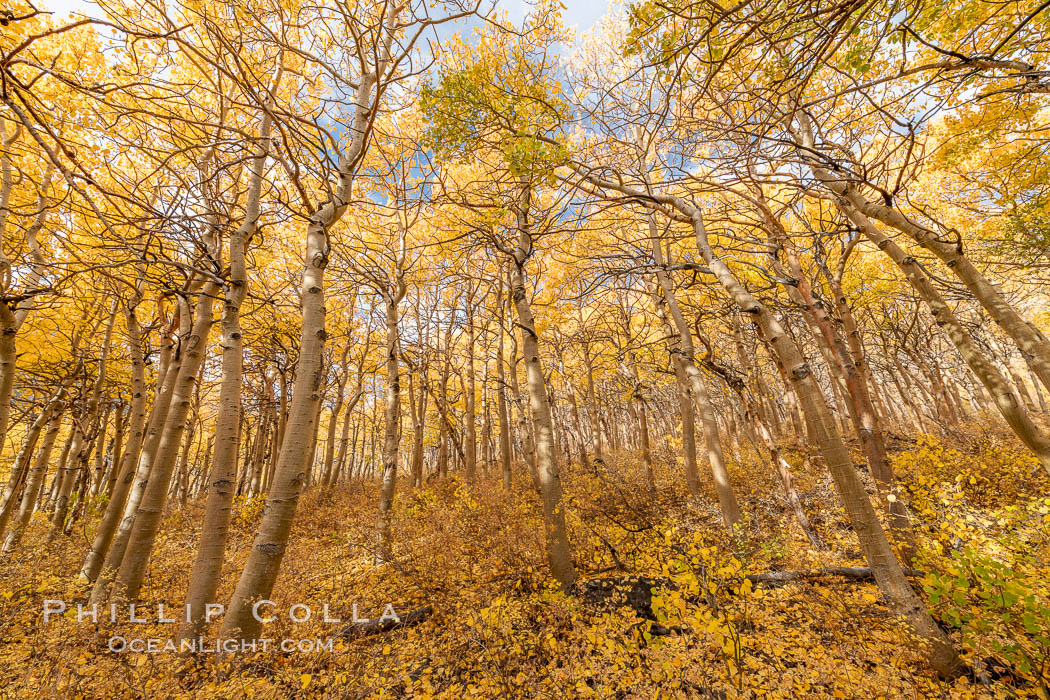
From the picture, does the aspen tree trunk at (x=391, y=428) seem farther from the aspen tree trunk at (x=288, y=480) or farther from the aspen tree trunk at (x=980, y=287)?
the aspen tree trunk at (x=980, y=287)

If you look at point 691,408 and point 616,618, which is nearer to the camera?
point 616,618

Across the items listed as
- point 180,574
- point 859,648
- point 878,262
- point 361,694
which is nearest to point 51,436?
point 180,574

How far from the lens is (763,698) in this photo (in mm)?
3102

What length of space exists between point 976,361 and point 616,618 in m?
4.62

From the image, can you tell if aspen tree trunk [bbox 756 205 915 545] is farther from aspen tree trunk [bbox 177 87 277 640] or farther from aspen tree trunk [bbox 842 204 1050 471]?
aspen tree trunk [bbox 177 87 277 640]

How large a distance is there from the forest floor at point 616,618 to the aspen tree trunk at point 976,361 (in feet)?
2.00

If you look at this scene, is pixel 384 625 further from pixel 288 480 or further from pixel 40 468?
pixel 40 468

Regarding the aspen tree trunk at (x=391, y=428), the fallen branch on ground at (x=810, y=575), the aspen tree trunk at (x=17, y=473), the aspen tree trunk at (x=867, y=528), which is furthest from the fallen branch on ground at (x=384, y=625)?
the aspen tree trunk at (x=17, y=473)

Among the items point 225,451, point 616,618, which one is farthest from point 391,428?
point 616,618

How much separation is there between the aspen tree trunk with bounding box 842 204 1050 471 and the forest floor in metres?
0.61

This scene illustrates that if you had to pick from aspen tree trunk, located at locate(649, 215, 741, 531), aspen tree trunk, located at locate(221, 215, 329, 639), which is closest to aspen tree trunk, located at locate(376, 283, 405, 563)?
aspen tree trunk, located at locate(221, 215, 329, 639)

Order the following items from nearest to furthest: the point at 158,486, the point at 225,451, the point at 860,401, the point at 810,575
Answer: the point at 225,451 → the point at 158,486 → the point at 810,575 → the point at 860,401

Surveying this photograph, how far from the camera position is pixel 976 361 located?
381 cm

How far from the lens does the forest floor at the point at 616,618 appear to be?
119 inches
